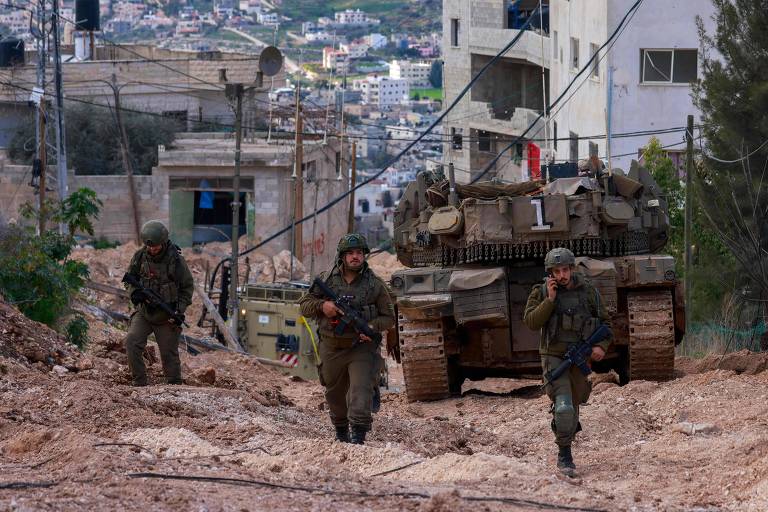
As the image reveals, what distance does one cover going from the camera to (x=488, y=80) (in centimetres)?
4791

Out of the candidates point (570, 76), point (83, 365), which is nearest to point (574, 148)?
point (570, 76)

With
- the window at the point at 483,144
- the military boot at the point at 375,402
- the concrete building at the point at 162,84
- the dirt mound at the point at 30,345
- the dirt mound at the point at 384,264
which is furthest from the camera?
the window at the point at 483,144

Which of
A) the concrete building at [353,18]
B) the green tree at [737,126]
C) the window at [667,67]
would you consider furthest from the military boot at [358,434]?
the concrete building at [353,18]

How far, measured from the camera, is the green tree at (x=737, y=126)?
61.7 feet

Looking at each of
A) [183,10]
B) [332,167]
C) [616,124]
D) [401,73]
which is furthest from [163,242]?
[183,10]

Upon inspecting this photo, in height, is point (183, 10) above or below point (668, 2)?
above

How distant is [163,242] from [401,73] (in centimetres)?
7038

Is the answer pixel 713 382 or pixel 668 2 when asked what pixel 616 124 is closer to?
pixel 668 2

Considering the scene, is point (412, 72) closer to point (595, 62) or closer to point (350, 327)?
point (595, 62)

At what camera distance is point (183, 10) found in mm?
102188

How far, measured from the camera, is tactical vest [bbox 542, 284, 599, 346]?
31.2 ft

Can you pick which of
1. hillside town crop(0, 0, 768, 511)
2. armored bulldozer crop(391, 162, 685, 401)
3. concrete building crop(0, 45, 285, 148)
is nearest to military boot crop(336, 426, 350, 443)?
hillside town crop(0, 0, 768, 511)

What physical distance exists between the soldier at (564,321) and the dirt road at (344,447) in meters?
0.42

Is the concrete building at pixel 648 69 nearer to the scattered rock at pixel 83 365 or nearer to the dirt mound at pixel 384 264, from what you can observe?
the dirt mound at pixel 384 264
